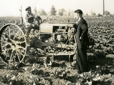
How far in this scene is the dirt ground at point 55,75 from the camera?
4215mm

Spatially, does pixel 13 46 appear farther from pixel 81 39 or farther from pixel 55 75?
pixel 81 39

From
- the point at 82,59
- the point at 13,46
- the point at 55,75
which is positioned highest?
the point at 13,46

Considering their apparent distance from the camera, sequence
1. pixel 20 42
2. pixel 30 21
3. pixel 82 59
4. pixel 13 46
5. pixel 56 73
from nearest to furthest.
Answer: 1. pixel 56 73
2. pixel 82 59
3. pixel 20 42
4. pixel 13 46
5. pixel 30 21

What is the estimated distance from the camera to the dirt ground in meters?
4.21

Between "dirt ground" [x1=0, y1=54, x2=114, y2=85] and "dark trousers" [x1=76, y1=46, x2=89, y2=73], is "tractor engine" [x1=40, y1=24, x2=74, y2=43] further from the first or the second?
"dark trousers" [x1=76, y1=46, x2=89, y2=73]

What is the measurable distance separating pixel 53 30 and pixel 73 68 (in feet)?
7.06

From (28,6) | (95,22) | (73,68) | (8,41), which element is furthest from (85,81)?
(95,22)

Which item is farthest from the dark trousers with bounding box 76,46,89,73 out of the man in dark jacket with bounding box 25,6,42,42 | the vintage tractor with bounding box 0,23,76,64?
the man in dark jacket with bounding box 25,6,42,42

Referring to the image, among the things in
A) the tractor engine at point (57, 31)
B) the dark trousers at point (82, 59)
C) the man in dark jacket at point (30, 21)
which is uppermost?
the man in dark jacket at point (30, 21)

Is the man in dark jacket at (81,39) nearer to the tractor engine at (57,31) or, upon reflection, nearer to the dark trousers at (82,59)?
the dark trousers at (82,59)

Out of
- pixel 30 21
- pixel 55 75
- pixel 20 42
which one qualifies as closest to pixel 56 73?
pixel 55 75

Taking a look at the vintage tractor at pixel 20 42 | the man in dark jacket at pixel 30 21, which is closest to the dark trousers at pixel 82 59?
the vintage tractor at pixel 20 42

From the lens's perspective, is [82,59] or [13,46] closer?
[82,59]

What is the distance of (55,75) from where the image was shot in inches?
179
